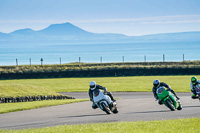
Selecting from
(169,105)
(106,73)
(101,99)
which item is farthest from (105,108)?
(106,73)

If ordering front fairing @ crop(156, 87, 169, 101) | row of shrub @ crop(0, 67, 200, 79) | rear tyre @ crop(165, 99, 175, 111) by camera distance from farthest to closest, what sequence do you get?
row of shrub @ crop(0, 67, 200, 79)
rear tyre @ crop(165, 99, 175, 111)
front fairing @ crop(156, 87, 169, 101)

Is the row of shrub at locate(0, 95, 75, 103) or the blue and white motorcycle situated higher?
the blue and white motorcycle

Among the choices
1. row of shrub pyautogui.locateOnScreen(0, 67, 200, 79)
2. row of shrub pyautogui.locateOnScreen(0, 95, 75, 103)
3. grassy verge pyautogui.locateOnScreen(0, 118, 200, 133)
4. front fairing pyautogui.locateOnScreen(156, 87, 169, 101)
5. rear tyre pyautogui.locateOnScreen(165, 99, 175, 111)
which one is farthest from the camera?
row of shrub pyautogui.locateOnScreen(0, 67, 200, 79)

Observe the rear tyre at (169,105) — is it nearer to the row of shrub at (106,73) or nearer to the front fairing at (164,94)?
the front fairing at (164,94)

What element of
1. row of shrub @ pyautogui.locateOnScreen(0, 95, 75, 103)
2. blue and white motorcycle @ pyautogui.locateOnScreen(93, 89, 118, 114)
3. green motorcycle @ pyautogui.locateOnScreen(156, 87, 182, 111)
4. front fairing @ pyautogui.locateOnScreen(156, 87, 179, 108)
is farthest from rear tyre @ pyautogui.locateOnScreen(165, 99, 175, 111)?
row of shrub @ pyautogui.locateOnScreen(0, 95, 75, 103)

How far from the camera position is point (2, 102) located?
80.6ft

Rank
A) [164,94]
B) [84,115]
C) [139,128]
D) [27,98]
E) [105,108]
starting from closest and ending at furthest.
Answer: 1. [139,128]
2. [164,94]
3. [105,108]
4. [84,115]
5. [27,98]

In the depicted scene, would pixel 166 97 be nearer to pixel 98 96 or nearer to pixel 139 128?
pixel 98 96

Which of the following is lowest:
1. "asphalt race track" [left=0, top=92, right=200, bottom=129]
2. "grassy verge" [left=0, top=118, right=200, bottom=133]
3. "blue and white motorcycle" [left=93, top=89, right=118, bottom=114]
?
"asphalt race track" [left=0, top=92, right=200, bottom=129]

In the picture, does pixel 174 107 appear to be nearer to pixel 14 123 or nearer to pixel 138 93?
pixel 14 123

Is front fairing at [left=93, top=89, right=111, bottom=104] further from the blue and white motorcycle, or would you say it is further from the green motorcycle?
the green motorcycle

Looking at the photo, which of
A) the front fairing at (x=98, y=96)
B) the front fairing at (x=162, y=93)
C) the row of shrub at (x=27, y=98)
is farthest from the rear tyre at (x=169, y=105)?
the row of shrub at (x=27, y=98)

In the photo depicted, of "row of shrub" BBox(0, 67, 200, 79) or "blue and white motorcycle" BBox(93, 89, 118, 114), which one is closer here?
"blue and white motorcycle" BBox(93, 89, 118, 114)

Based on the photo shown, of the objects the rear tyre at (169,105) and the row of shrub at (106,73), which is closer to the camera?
the rear tyre at (169,105)
